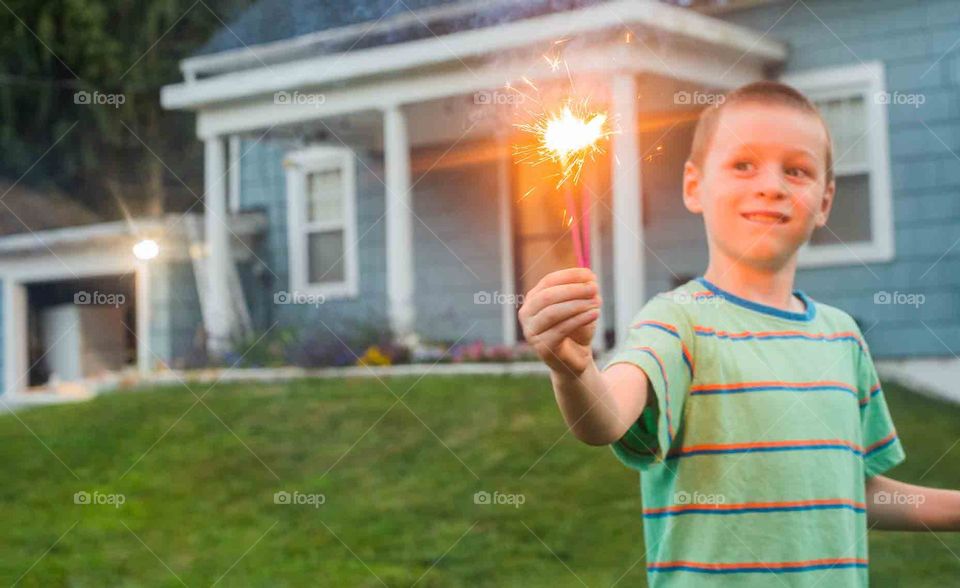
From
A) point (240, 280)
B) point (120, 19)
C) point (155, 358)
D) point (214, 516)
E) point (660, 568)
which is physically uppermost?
point (120, 19)

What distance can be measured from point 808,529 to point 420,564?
3.49 meters

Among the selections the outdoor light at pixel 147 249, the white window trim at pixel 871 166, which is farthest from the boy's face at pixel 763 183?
the outdoor light at pixel 147 249

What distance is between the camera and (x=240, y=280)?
491 inches

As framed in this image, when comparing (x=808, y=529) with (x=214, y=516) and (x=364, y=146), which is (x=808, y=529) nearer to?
(x=214, y=516)

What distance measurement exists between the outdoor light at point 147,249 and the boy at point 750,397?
11.3 meters

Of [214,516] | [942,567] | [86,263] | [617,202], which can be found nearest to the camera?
[942,567]

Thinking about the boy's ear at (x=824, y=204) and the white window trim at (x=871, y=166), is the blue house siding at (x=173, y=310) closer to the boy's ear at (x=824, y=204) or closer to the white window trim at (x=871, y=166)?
the white window trim at (x=871, y=166)

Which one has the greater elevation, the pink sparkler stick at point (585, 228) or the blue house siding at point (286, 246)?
the blue house siding at point (286, 246)

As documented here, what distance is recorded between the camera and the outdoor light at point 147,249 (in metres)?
12.6

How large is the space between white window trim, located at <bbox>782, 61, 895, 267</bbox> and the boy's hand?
767cm

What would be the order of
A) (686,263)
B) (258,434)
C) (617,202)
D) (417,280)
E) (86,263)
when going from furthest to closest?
(86,263), (417,280), (686,263), (617,202), (258,434)

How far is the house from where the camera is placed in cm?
841

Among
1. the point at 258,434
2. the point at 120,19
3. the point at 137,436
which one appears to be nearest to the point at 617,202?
A: the point at 258,434

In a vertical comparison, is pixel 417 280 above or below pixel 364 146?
below
